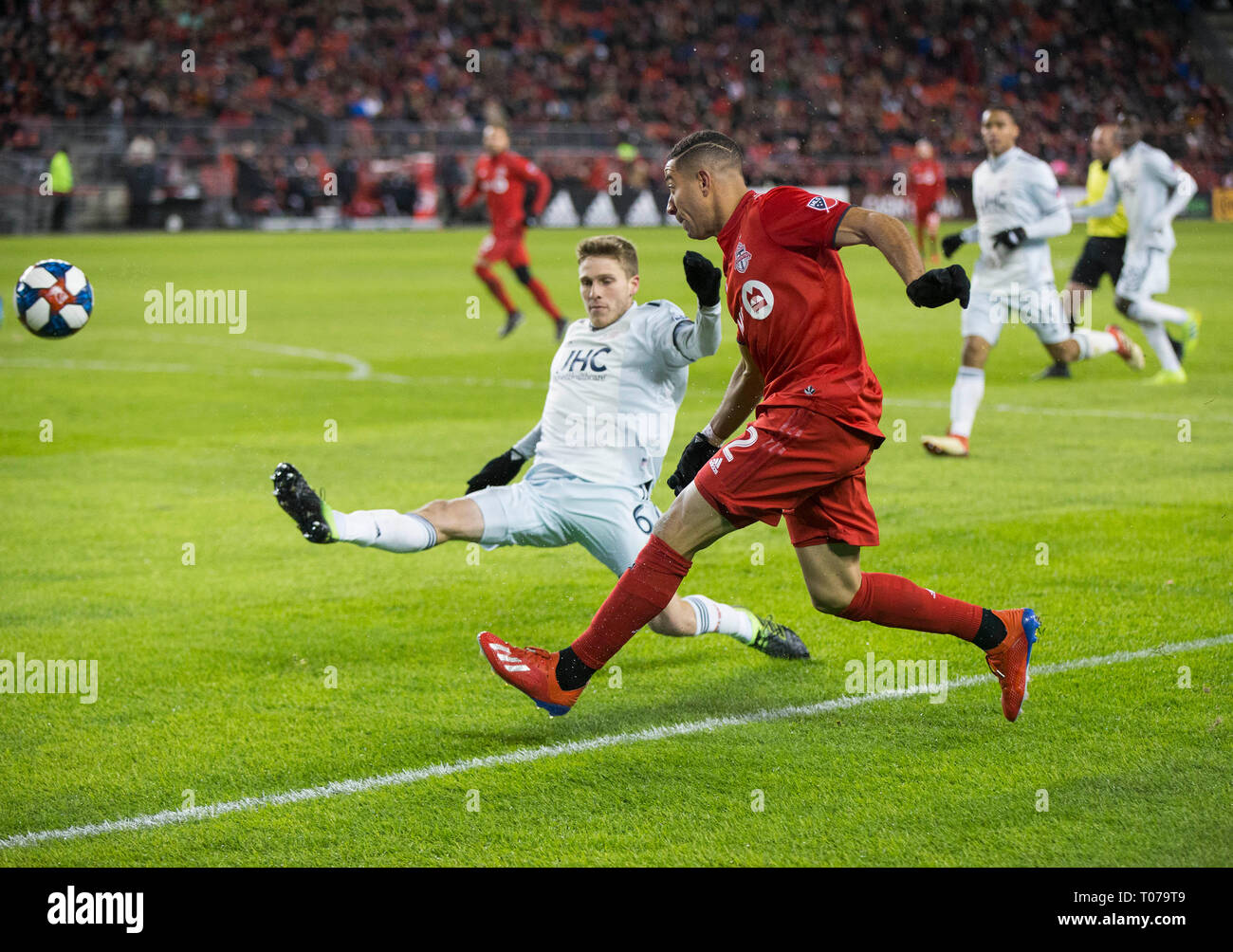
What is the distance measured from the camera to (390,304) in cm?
2080

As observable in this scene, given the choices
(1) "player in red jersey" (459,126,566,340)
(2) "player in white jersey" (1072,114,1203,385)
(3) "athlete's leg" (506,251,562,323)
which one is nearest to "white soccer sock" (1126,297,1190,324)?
(2) "player in white jersey" (1072,114,1203,385)

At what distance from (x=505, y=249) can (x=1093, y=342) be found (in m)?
8.91

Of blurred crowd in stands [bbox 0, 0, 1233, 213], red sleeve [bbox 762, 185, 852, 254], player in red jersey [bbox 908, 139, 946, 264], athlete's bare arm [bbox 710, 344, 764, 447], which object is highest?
blurred crowd in stands [bbox 0, 0, 1233, 213]

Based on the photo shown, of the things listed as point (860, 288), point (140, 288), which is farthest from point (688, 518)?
point (140, 288)

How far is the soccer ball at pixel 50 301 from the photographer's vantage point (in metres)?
8.49

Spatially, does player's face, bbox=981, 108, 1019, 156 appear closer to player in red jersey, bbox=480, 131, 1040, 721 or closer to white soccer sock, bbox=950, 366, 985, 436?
white soccer sock, bbox=950, 366, 985, 436

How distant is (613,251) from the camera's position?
559cm

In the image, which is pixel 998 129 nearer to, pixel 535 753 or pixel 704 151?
pixel 704 151

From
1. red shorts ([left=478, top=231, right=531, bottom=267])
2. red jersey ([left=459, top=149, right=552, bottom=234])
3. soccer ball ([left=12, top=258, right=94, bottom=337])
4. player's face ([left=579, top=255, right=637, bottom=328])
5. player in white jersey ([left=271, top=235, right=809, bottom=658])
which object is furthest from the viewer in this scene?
red jersey ([left=459, top=149, right=552, bottom=234])

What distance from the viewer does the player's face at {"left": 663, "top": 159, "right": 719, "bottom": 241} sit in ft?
15.2

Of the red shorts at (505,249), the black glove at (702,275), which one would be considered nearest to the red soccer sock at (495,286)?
the red shorts at (505,249)

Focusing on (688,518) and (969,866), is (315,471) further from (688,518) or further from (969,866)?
(969,866)

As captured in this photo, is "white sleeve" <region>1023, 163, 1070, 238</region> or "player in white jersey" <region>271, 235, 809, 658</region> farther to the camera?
"white sleeve" <region>1023, 163, 1070, 238</region>

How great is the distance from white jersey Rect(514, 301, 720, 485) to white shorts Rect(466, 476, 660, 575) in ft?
0.22
